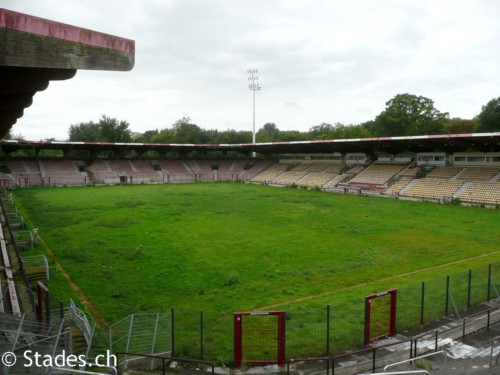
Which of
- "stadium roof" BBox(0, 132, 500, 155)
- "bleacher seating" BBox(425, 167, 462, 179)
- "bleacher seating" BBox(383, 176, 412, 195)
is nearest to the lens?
"stadium roof" BBox(0, 132, 500, 155)

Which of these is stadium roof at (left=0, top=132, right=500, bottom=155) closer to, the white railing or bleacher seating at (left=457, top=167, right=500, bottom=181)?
bleacher seating at (left=457, top=167, right=500, bottom=181)

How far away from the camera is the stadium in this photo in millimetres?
8820

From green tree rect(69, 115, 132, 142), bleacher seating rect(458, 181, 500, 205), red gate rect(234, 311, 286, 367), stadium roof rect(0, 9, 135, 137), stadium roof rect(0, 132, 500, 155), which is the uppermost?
green tree rect(69, 115, 132, 142)

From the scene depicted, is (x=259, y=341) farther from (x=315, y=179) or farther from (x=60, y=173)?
(x=60, y=173)

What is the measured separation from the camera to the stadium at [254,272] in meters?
8.82

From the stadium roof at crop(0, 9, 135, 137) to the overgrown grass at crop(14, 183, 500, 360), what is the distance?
28.3 ft

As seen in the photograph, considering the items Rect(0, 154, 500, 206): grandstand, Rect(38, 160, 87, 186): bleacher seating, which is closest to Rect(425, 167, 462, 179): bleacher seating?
Rect(0, 154, 500, 206): grandstand

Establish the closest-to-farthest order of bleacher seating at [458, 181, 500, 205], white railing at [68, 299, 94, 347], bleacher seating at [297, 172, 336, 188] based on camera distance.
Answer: white railing at [68, 299, 94, 347] < bleacher seating at [458, 181, 500, 205] < bleacher seating at [297, 172, 336, 188]

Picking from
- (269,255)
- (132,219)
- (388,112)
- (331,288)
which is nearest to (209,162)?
(388,112)

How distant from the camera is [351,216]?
1156 inches

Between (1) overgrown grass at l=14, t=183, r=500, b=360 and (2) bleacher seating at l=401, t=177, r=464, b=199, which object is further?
(2) bleacher seating at l=401, t=177, r=464, b=199

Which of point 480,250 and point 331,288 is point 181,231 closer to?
point 331,288

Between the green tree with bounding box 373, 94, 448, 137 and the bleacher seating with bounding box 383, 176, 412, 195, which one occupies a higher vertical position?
the green tree with bounding box 373, 94, 448, 137

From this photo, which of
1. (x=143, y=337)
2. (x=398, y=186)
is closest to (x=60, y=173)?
(x=398, y=186)
